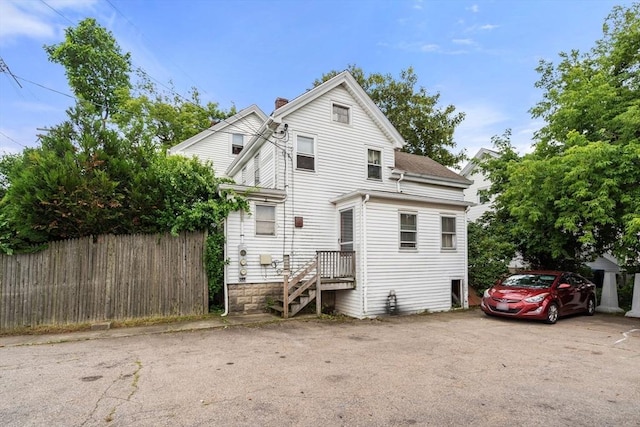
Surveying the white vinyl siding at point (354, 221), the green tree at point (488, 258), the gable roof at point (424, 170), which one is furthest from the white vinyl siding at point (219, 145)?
the green tree at point (488, 258)

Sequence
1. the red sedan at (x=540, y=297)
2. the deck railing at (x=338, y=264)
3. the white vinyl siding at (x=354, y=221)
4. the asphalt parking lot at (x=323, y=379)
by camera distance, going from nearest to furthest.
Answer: the asphalt parking lot at (x=323, y=379)
the red sedan at (x=540, y=297)
the white vinyl siding at (x=354, y=221)
the deck railing at (x=338, y=264)

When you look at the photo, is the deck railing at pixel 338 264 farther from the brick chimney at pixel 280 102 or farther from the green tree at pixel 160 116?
the green tree at pixel 160 116

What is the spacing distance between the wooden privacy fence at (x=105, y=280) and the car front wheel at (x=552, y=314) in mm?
9793

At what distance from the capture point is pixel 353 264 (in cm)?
1094

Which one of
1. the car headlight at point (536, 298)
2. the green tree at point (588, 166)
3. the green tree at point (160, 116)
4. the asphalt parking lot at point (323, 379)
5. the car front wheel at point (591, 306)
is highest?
the green tree at point (160, 116)

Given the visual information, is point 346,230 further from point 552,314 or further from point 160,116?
point 160,116

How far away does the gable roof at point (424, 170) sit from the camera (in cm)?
1459

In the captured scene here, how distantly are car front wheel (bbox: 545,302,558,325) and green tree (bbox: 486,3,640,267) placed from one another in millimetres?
2376

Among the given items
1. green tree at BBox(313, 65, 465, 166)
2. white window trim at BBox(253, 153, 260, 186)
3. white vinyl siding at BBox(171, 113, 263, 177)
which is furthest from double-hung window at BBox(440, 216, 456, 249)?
green tree at BBox(313, 65, 465, 166)

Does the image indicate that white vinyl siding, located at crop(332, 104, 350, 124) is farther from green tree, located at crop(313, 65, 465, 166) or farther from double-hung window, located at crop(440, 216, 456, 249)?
green tree, located at crop(313, 65, 465, 166)

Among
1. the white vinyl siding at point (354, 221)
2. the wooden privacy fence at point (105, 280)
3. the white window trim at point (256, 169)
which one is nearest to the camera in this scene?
the wooden privacy fence at point (105, 280)

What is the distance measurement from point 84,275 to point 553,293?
42.4 ft

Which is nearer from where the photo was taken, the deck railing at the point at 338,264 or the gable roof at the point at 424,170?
the deck railing at the point at 338,264

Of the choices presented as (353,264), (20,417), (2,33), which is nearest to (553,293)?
(353,264)
